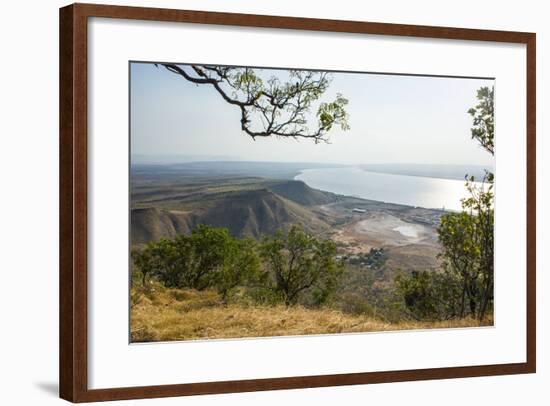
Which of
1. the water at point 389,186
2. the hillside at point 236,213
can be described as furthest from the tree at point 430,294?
the hillside at point 236,213

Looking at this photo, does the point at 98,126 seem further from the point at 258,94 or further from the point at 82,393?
the point at 82,393

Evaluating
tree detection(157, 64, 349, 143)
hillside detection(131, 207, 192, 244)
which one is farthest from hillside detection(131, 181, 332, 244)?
tree detection(157, 64, 349, 143)

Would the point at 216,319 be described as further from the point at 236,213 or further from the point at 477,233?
the point at 477,233

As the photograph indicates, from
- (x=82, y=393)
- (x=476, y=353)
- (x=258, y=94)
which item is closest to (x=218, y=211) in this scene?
(x=258, y=94)

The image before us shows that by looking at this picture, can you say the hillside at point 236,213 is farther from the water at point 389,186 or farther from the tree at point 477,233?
the tree at point 477,233

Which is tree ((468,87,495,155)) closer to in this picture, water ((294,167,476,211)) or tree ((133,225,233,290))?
water ((294,167,476,211))

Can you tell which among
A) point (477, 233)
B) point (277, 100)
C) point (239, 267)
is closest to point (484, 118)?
point (477, 233)

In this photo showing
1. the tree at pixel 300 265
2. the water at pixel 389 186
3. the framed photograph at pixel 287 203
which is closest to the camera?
the framed photograph at pixel 287 203
